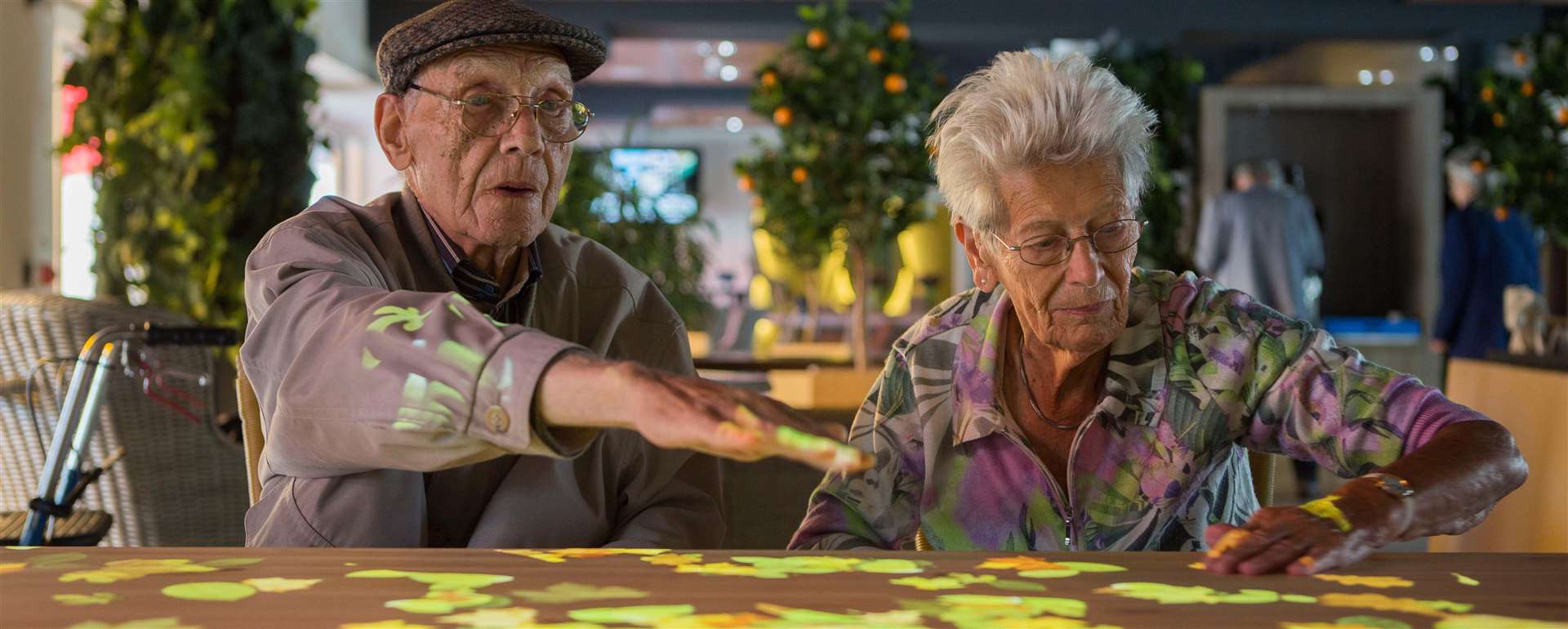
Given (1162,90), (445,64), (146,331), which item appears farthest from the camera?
(1162,90)

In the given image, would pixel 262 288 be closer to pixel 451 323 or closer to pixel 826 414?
pixel 451 323

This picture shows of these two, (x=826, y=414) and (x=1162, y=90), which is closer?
(x=826, y=414)

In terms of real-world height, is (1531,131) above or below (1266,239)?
above

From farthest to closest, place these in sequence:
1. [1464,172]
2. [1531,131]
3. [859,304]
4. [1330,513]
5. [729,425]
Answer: [1531,131]
[1464,172]
[859,304]
[1330,513]
[729,425]

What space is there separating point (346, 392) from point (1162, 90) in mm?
8532

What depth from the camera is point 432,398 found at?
1032 millimetres

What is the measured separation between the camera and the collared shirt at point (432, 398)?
1.03m

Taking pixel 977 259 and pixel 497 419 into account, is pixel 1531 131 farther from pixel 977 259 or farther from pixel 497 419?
pixel 497 419

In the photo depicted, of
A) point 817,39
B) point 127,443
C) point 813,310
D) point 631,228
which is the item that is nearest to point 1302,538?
point 127,443

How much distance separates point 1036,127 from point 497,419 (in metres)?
0.90

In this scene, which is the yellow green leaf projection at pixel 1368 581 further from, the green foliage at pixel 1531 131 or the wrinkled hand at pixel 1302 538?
the green foliage at pixel 1531 131

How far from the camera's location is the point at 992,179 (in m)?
1.74

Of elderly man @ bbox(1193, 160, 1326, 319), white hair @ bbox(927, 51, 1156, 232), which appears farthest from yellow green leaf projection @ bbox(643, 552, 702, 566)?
elderly man @ bbox(1193, 160, 1326, 319)

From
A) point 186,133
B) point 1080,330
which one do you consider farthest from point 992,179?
point 186,133
